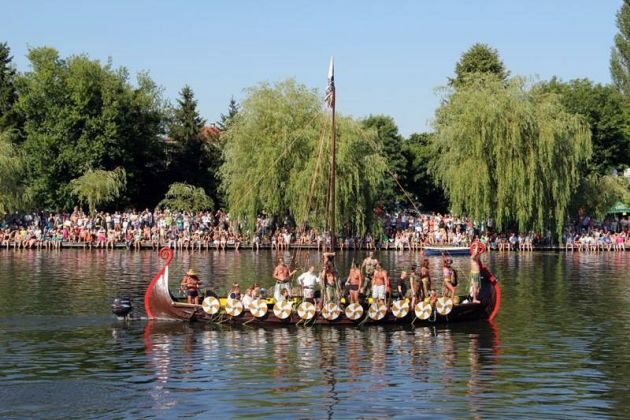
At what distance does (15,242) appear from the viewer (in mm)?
76062

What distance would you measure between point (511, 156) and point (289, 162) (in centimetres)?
1474

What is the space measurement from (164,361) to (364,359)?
17.4 ft

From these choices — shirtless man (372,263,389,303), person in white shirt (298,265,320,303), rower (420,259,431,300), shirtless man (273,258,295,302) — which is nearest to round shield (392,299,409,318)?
shirtless man (372,263,389,303)

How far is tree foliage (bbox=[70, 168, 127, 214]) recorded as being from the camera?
82.5 meters

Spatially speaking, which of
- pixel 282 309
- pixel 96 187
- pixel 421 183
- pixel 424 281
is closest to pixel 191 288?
pixel 282 309

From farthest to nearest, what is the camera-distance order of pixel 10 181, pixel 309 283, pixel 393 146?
pixel 393 146 → pixel 10 181 → pixel 309 283

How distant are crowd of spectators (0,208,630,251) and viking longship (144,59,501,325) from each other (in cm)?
3786

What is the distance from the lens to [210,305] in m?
35.2

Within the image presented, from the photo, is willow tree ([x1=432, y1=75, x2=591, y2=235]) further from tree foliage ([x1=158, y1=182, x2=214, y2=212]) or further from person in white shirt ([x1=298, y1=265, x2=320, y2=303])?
person in white shirt ([x1=298, y1=265, x2=320, y2=303])

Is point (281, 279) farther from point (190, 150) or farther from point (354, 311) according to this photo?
point (190, 150)

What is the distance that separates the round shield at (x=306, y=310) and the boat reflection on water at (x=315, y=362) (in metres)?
0.40

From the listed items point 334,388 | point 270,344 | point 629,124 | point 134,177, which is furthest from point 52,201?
point 334,388

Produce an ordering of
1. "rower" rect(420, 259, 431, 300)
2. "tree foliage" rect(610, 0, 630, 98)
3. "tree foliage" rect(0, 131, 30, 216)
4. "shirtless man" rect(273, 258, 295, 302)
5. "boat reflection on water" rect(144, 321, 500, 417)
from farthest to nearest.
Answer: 1. "tree foliage" rect(610, 0, 630, 98)
2. "tree foliage" rect(0, 131, 30, 216)
3. "rower" rect(420, 259, 431, 300)
4. "shirtless man" rect(273, 258, 295, 302)
5. "boat reflection on water" rect(144, 321, 500, 417)

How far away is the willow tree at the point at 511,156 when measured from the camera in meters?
71.8
